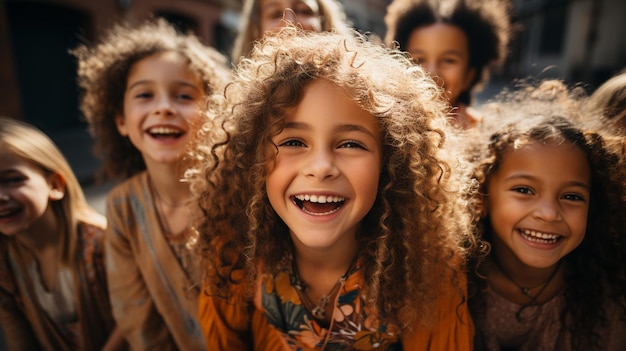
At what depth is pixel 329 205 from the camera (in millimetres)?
1068

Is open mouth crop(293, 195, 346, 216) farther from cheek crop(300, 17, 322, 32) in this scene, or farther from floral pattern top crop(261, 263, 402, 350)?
cheek crop(300, 17, 322, 32)

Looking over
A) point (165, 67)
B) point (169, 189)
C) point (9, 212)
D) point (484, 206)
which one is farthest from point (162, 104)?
point (484, 206)

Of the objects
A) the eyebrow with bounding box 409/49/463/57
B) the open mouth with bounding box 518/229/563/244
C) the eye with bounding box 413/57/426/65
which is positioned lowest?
the open mouth with bounding box 518/229/563/244

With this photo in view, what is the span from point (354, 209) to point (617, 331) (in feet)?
3.04

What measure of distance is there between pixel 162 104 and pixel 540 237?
1.34 m

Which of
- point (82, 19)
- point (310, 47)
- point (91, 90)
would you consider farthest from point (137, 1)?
point (310, 47)

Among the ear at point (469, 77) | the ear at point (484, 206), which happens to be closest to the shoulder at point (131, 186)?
the ear at point (484, 206)

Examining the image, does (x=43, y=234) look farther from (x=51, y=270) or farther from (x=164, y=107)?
(x=164, y=107)

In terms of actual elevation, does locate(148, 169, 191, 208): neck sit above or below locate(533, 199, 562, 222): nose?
below

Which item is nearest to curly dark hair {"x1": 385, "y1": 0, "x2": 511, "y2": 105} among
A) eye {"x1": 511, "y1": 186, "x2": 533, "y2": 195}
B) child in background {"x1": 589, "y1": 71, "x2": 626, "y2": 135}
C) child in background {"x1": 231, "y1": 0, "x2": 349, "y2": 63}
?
child in background {"x1": 231, "y1": 0, "x2": 349, "y2": 63}

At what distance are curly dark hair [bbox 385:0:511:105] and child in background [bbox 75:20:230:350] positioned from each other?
1.11 meters

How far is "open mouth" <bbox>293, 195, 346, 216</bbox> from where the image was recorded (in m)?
1.03

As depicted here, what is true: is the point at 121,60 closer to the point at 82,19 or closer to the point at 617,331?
the point at 617,331

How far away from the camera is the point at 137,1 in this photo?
288 inches
